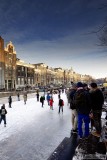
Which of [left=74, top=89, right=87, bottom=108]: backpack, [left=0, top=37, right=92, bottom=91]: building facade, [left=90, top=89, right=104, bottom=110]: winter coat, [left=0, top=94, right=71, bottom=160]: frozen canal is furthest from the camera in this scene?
[left=0, top=37, right=92, bottom=91]: building facade

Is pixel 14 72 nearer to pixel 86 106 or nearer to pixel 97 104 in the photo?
pixel 97 104

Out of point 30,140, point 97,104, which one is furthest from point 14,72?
point 97,104

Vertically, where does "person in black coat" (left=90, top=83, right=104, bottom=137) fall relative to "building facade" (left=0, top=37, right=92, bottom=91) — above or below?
below

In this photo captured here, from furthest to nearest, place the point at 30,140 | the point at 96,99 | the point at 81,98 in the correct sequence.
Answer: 1. the point at 30,140
2. the point at 96,99
3. the point at 81,98

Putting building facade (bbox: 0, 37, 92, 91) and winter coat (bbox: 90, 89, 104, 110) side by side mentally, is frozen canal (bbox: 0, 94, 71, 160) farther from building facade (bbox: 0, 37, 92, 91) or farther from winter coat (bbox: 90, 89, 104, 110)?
building facade (bbox: 0, 37, 92, 91)

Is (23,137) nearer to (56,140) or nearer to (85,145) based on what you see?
(56,140)

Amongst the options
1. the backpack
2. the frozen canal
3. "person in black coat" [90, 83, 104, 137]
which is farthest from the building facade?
the backpack

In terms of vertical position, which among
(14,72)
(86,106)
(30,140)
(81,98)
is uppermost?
(14,72)

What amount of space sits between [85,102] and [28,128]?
8439mm

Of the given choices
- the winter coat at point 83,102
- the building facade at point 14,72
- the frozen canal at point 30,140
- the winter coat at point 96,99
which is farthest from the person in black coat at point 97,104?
the building facade at point 14,72

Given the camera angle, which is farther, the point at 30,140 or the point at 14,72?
the point at 14,72

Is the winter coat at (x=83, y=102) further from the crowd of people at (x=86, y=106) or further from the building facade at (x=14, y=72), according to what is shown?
the building facade at (x=14, y=72)

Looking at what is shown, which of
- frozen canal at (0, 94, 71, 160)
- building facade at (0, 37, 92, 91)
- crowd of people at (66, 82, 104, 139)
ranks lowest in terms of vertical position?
frozen canal at (0, 94, 71, 160)

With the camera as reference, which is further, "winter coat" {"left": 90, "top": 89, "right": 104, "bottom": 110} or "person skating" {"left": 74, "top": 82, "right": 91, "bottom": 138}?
"winter coat" {"left": 90, "top": 89, "right": 104, "bottom": 110}
